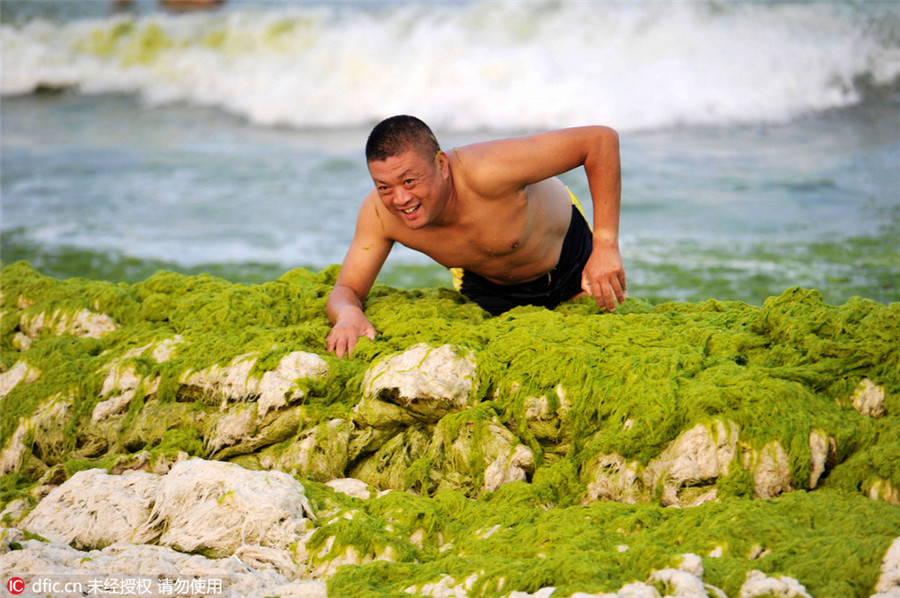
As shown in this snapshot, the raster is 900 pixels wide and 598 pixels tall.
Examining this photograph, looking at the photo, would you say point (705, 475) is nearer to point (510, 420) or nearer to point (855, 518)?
point (855, 518)

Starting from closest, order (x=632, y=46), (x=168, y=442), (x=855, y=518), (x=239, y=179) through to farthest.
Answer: (x=855, y=518)
(x=168, y=442)
(x=239, y=179)
(x=632, y=46)

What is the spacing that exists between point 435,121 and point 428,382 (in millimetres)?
14022

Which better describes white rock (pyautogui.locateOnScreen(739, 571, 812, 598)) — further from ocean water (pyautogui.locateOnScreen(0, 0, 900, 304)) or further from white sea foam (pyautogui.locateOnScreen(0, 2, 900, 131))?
white sea foam (pyautogui.locateOnScreen(0, 2, 900, 131))

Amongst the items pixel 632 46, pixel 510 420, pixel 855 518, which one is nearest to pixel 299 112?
pixel 632 46

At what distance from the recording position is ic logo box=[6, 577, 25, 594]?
299 cm

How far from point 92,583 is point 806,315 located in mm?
3030

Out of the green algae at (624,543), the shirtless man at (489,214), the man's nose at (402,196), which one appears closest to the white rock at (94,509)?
the green algae at (624,543)

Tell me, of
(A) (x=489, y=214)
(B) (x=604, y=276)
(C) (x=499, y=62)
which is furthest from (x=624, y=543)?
(C) (x=499, y=62)

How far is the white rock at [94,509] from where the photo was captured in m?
3.56

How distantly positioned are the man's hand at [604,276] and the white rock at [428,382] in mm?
900

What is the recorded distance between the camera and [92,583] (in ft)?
9.98

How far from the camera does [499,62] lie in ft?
59.9

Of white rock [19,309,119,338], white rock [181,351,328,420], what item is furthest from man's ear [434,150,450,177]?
white rock [19,309,119,338]

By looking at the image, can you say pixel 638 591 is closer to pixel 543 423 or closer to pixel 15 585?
pixel 543 423
